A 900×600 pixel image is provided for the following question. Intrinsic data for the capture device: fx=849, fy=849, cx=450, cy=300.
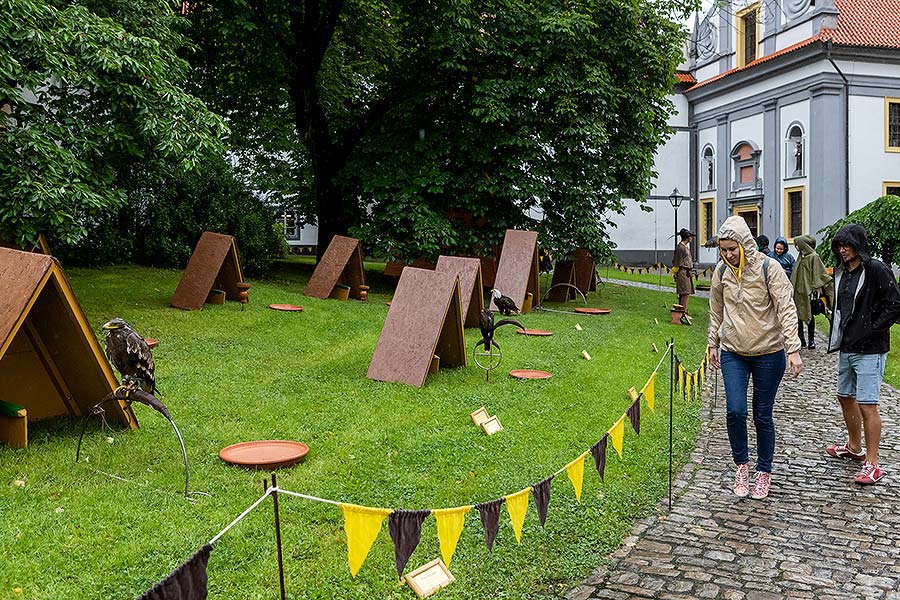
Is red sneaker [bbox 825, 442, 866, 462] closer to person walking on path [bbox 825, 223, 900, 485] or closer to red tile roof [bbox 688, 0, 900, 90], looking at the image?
person walking on path [bbox 825, 223, 900, 485]

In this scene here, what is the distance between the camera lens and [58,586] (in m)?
4.47

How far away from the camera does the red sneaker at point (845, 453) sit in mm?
7641

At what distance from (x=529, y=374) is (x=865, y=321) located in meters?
4.35

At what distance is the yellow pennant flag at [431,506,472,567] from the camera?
4160 millimetres

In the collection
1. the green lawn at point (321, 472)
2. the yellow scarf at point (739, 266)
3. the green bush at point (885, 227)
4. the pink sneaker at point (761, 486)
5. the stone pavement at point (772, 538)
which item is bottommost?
the stone pavement at point (772, 538)

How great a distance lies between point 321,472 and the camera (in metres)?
6.45

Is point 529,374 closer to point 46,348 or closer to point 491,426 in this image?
point 491,426

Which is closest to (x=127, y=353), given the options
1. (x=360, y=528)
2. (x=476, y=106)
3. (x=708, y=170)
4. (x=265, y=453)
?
(x=265, y=453)

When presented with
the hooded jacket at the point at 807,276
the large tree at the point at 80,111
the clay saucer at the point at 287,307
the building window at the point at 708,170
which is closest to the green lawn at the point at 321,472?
the large tree at the point at 80,111

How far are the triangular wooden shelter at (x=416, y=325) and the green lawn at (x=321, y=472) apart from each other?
0.89 feet

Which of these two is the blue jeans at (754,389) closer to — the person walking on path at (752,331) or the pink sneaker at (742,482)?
the person walking on path at (752,331)

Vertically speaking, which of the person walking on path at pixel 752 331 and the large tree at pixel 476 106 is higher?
the large tree at pixel 476 106

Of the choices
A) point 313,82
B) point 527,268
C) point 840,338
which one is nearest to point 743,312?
point 840,338

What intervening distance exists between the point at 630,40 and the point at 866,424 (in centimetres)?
1485
